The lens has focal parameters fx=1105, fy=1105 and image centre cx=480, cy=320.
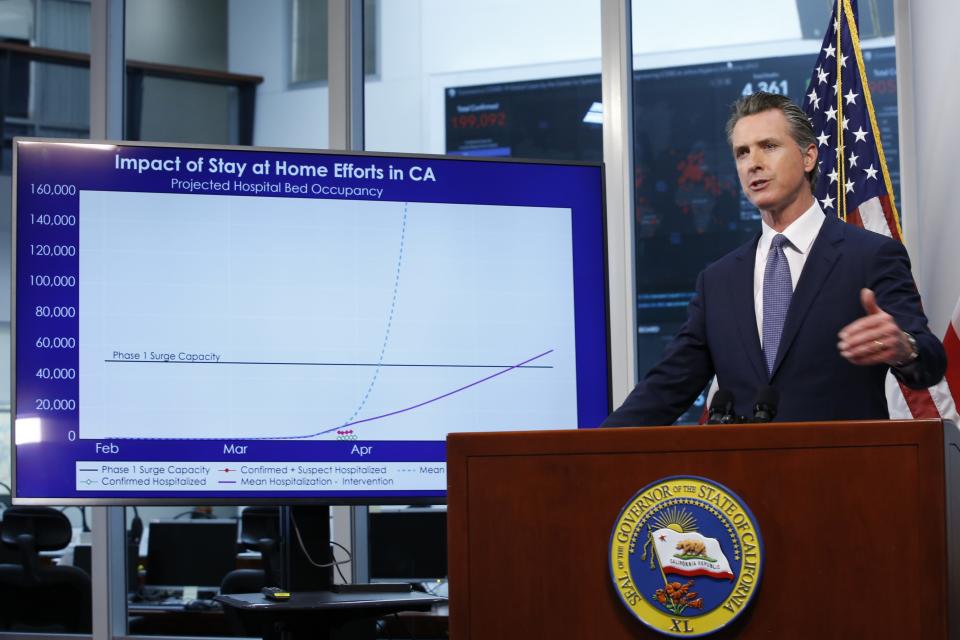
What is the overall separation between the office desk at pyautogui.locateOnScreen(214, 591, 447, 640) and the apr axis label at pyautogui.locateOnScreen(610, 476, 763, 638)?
1.04 m

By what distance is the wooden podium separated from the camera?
1.36m

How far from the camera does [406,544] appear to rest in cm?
432

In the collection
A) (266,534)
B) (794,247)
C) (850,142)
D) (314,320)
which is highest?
(850,142)

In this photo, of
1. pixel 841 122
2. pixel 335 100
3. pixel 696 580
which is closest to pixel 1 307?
pixel 335 100

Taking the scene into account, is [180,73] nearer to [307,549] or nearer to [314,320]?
[314,320]

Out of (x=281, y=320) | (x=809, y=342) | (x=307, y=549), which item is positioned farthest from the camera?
(x=281, y=320)

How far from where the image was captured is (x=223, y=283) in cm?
283

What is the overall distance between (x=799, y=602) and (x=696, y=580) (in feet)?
0.42

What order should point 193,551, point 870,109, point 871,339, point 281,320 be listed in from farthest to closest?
point 193,551 < point 870,109 < point 281,320 < point 871,339

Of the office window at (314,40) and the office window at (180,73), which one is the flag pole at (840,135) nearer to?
the office window at (314,40)

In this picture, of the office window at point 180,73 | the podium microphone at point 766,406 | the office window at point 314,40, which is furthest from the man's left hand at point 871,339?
the office window at point 180,73

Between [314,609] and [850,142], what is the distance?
224 cm

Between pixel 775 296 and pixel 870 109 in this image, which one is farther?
pixel 870 109

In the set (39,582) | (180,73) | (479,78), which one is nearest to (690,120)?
(479,78)
